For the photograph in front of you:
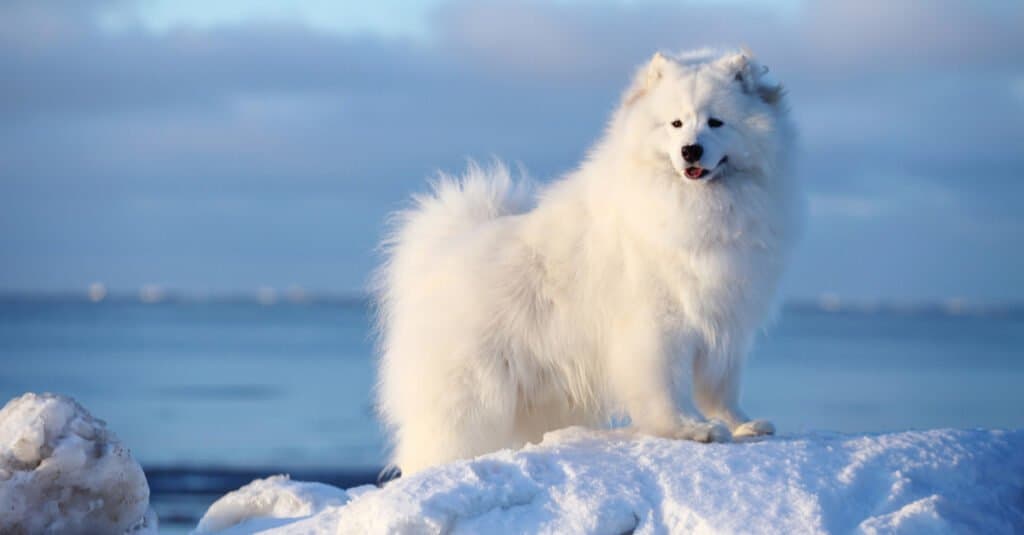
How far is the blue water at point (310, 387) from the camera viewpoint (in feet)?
60.5

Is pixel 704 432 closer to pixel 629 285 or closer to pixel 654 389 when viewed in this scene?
pixel 654 389

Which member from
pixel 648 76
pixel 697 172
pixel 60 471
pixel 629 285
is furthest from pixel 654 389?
pixel 60 471

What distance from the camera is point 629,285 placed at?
5.47 m

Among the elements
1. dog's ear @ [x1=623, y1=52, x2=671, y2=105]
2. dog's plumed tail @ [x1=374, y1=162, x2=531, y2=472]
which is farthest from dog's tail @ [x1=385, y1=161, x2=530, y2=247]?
dog's ear @ [x1=623, y1=52, x2=671, y2=105]

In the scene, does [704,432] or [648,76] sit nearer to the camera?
[704,432]

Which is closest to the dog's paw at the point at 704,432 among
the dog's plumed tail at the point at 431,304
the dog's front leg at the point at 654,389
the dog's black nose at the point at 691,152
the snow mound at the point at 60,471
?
the dog's front leg at the point at 654,389

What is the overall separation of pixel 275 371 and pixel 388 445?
87.1 feet

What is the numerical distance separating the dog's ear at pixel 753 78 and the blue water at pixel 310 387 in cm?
112

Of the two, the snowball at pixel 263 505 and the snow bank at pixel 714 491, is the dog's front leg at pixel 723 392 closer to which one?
the snow bank at pixel 714 491

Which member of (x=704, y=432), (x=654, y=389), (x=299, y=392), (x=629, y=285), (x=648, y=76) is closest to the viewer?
(x=704, y=432)

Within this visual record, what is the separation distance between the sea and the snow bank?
102cm

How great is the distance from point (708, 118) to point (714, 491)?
69.5 inches

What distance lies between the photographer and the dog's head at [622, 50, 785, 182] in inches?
211

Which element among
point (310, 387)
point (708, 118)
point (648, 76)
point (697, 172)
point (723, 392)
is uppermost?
point (648, 76)
